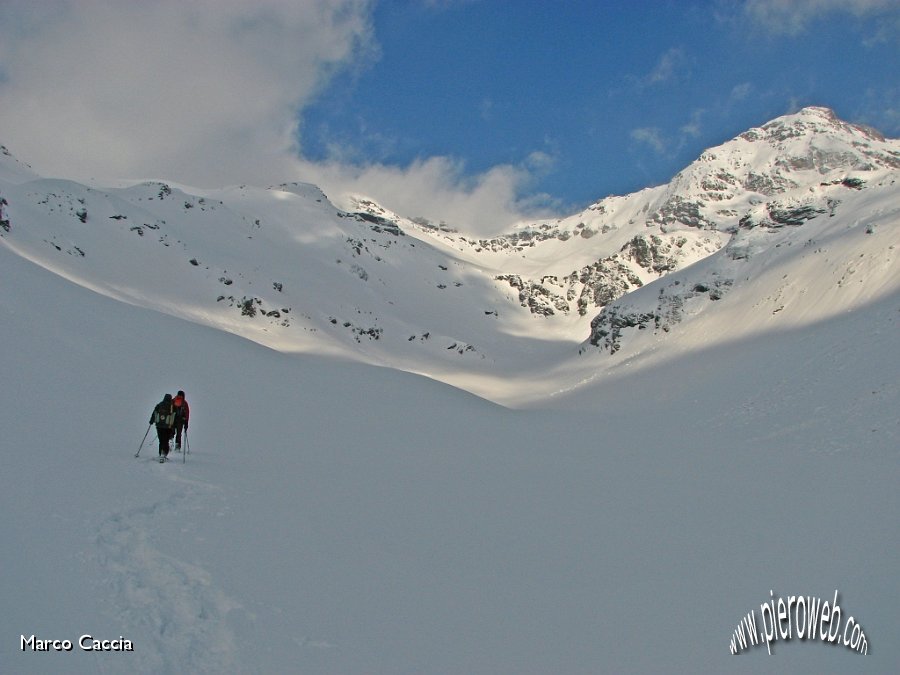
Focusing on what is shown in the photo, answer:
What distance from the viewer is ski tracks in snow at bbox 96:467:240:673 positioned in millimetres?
5926

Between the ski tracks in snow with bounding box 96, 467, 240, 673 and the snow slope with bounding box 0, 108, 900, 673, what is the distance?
3 cm

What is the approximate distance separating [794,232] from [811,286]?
17.5 meters

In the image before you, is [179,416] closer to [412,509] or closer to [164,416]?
[164,416]

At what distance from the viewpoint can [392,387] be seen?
29.0 m

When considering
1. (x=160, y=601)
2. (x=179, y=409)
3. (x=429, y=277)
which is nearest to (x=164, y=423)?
(x=179, y=409)

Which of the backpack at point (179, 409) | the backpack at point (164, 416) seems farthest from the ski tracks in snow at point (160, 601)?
the backpack at point (179, 409)

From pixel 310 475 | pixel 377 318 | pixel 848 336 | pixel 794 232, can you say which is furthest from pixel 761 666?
pixel 377 318

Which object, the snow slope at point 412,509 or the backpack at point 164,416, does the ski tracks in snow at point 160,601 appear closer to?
the snow slope at point 412,509

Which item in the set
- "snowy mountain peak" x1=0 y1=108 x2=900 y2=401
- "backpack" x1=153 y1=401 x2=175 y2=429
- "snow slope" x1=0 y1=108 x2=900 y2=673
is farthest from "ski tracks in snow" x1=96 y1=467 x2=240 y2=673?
"snowy mountain peak" x1=0 y1=108 x2=900 y2=401

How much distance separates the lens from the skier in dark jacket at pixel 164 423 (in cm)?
1235

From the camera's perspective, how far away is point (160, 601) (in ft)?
21.6

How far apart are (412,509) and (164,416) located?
5157mm

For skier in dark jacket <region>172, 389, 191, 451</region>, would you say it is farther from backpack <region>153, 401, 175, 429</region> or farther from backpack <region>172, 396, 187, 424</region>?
backpack <region>153, 401, 175, 429</region>

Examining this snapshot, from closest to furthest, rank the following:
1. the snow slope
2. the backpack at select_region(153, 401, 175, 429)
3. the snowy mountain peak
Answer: the snow slope < the backpack at select_region(153, 401, 175, 429) < the snowy mountain peak
